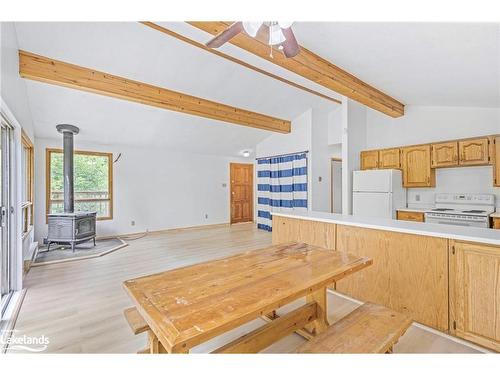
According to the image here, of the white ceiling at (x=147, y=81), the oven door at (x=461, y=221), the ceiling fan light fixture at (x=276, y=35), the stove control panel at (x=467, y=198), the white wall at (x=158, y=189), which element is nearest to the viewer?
the ceiling fan light fixture at (x=276, y=35)

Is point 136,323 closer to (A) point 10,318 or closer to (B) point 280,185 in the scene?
(A) point 10,318

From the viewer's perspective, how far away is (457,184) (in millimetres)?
4094

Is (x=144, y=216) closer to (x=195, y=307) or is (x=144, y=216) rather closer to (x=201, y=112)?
(x=201, y=112)

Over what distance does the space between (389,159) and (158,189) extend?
17.1 feet

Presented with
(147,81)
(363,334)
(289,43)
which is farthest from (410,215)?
(147,81)

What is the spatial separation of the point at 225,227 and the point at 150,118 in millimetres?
3541

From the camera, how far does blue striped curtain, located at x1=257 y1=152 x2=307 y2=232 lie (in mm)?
5898

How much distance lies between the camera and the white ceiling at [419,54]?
73.7 inches

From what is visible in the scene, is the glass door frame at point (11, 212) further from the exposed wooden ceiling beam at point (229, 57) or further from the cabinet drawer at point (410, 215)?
the cabinet drawer at point (410, 215)

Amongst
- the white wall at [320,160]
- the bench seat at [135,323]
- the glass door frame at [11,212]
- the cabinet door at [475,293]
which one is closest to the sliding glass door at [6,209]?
the glass door frame at [11,212]

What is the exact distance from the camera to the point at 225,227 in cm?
717

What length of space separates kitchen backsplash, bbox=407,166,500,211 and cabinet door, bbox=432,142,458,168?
0.28 meters

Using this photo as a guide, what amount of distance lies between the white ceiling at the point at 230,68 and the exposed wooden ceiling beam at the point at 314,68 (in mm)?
95
